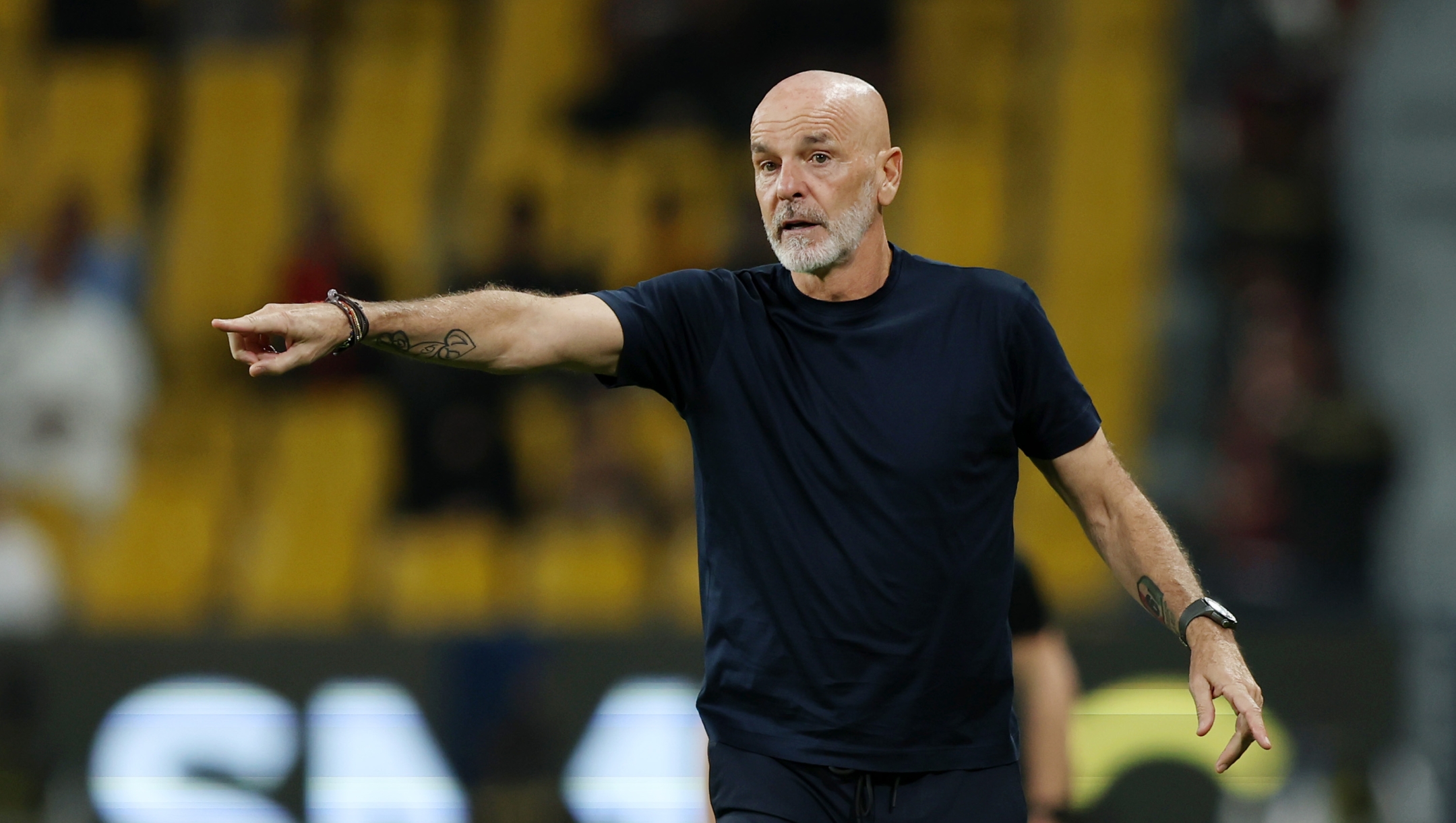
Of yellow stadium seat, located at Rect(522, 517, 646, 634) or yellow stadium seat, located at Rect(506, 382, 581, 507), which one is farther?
yellow stadium seat, located at Rect(506, 382, 581, 507)

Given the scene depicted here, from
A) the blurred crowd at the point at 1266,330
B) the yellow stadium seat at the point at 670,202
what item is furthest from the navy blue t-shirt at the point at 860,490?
the yellow stadium seat at the point at 670,202

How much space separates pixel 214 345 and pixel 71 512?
147cm

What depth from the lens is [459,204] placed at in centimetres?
1170

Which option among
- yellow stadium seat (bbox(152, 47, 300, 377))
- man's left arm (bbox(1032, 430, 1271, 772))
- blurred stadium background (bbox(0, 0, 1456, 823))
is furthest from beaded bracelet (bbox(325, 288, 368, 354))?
yellow stadium seat (bbox(152, 47, 300, 377))

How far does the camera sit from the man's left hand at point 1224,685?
3426mm

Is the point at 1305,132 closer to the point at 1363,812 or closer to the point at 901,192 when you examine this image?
the point at 901,192

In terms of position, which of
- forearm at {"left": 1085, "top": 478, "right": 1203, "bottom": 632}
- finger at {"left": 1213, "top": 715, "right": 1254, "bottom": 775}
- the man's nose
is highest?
the man's nose

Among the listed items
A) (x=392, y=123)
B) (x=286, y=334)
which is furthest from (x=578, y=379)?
(x=286, y=334)

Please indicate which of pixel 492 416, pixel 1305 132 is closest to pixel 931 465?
pixel 492 416

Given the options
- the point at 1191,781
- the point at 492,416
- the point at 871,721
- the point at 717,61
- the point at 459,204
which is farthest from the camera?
the point at 459,204

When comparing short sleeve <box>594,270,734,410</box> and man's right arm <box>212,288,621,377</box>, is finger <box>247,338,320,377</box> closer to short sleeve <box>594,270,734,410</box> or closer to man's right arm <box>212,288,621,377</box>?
man's right arm <box>212,288,621,377</box>

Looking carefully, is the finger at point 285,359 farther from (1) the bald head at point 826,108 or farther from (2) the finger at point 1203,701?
(2) the finger at point 1203,701

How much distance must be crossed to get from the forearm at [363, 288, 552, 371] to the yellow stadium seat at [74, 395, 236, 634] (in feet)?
19.9

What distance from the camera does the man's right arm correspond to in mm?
3502
